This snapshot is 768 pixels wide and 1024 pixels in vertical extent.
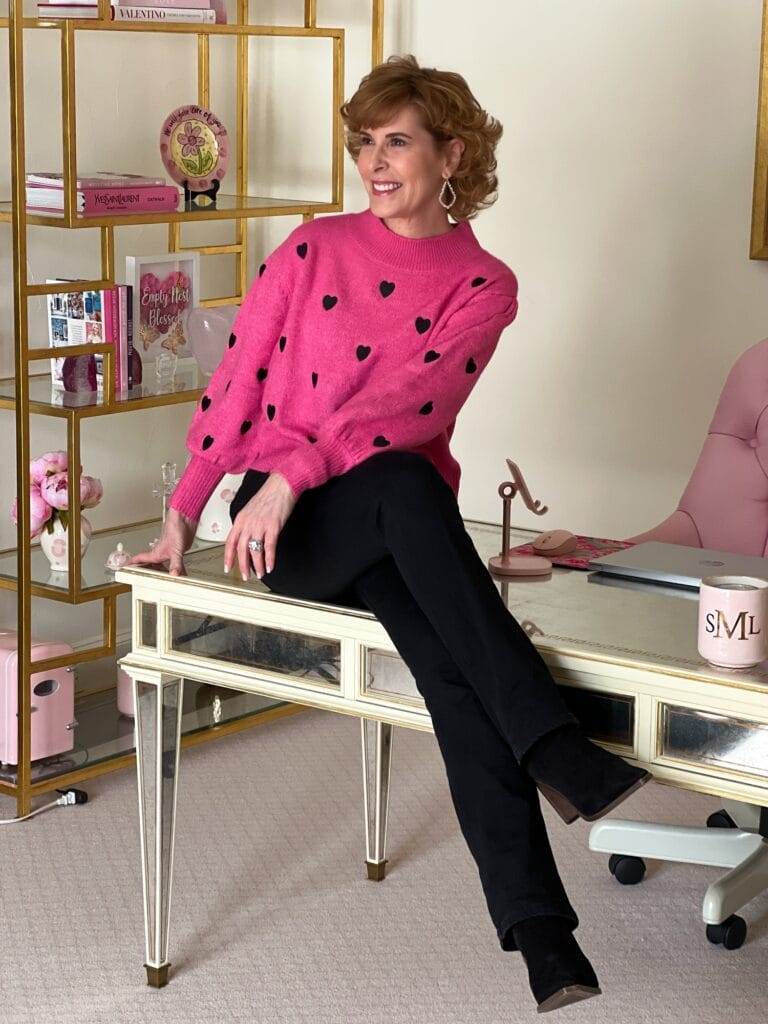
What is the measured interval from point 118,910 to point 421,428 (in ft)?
3.60

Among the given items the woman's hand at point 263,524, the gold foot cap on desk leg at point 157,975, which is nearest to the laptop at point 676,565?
the woman's hand at point 263,524

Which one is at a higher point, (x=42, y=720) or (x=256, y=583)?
(x=256, y=583)

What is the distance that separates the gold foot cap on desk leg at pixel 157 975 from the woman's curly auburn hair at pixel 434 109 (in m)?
1.33

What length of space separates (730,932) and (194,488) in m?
1.22

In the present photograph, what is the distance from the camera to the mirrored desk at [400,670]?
1841 mm

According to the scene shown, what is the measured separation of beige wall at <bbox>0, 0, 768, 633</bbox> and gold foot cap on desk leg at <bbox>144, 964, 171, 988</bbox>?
1.35 meters

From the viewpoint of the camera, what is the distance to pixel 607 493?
3.62 meters

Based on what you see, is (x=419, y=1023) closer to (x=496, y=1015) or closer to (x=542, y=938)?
(x=496, y=1015)

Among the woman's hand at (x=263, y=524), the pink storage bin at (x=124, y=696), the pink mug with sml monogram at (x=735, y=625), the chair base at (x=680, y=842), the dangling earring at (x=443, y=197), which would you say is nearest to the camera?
the pink mug with sml monogram at (x=735, y=625)

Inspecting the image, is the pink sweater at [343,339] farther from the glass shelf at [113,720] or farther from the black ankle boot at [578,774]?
the glass shelf at [113,720]

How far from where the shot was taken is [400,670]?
6.88ft

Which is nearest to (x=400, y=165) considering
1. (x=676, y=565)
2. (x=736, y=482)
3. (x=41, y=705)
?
(x=676, y=565)

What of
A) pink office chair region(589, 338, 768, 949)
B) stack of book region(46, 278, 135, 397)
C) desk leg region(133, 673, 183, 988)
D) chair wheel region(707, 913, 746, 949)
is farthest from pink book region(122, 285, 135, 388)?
chair wheel region(707, 913, 746, 949)

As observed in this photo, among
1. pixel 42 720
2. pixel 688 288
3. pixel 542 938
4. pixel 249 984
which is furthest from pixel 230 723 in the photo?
pixel 542 938
